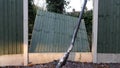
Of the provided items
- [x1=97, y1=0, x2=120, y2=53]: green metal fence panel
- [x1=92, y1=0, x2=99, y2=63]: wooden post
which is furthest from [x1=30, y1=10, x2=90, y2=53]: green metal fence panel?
[x1=97, y1=0, x2=120, y2=53]: green metal fence panel

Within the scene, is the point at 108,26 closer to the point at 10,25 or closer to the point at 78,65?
the point at 78,65

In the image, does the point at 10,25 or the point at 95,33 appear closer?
the point at 10,25

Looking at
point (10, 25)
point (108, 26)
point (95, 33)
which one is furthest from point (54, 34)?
point (108, 26)

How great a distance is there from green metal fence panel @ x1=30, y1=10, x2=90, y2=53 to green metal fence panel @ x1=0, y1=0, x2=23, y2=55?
0.55 meters

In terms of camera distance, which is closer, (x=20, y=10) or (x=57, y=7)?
(x=20, y=10)

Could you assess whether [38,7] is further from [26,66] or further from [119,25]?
[119,25]

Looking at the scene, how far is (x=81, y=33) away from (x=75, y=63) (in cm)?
106

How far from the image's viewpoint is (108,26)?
6.79 m

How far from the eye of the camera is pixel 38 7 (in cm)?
754

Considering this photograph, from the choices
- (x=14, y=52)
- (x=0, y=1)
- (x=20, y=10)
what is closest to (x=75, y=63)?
(x=14, y=52)

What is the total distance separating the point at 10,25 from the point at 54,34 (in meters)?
1.33

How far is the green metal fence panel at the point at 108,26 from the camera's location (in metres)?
6.75

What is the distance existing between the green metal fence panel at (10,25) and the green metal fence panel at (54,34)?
1.81ft

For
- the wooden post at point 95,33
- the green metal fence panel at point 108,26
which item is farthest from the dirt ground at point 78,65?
the green metal fence panel at point 108,26
